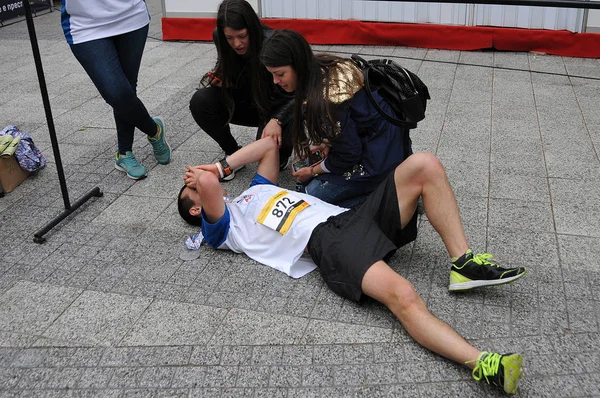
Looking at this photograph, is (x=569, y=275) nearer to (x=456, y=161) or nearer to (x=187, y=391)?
(x=456, y=161)

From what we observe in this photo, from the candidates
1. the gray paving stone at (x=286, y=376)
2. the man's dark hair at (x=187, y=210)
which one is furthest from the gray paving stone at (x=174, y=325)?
the man's dark hair at (x=187, y=210)

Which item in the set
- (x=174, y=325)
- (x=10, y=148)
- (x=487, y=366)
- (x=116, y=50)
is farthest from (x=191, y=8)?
(x=487, y=366)

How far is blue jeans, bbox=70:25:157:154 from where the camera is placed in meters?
4.19

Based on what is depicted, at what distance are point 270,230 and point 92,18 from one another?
1.83m

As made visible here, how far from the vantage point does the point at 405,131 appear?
3594mm

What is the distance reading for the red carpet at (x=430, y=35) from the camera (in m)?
7.00

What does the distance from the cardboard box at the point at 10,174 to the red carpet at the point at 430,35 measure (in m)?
4.03

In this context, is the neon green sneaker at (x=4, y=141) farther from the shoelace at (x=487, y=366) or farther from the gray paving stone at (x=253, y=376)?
the shoelace at (x=487, y=366)

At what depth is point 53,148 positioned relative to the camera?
13.0ft

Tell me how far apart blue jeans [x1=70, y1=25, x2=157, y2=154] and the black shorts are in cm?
180

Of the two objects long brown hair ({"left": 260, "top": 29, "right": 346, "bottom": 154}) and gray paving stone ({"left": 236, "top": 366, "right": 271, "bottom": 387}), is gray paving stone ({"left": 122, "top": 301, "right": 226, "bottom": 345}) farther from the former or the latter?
long brown hair ({"left": 260, "top": 29, "right": 346, "bottom": 154})

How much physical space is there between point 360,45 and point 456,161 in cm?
342

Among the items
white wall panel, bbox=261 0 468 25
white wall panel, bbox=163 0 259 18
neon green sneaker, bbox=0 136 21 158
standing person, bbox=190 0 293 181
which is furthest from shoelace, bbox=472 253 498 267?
white wall panel, bbox=163 0 259 18

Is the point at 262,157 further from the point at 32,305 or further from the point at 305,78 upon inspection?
the point at 32,305
